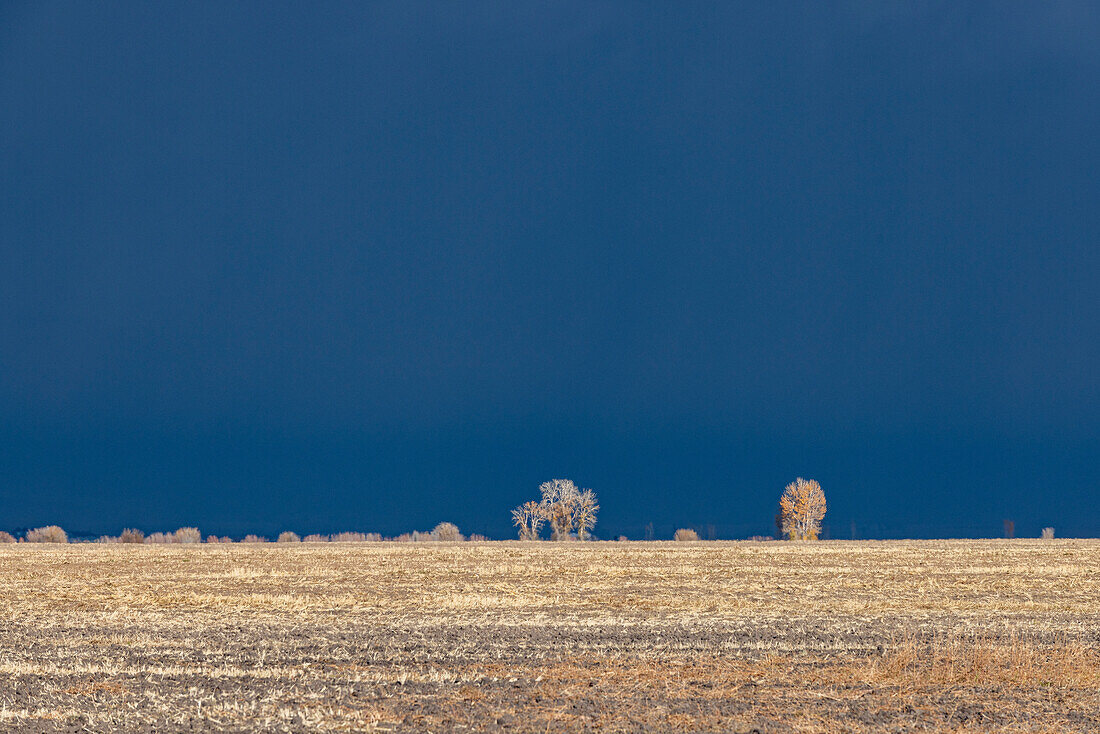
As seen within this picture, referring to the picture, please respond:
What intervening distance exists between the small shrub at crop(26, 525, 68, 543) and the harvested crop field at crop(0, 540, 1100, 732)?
62.1 meters

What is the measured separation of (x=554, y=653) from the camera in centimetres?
1733

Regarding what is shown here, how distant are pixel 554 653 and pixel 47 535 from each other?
9150cm

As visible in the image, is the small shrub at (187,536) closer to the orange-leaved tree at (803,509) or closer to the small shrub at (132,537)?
the small shrub at (132,537)

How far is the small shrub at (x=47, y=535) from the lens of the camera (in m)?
92.2

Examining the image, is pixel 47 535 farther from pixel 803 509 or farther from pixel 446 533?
pixel 803 509

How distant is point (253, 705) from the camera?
12.7 metres

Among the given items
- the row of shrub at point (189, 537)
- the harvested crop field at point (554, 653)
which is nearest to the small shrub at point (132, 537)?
the row of shrub at point (189, 537)

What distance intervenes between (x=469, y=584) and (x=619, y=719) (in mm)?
22532

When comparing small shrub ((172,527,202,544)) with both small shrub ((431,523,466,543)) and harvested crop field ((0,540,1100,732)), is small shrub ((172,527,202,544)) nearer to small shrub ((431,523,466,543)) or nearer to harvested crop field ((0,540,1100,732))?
small shrub ((431,523,466,543))

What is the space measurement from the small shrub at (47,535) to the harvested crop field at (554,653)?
62.1 meters

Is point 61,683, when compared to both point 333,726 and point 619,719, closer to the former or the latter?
point 333,726

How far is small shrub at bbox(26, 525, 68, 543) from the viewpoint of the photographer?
92250 millimetres

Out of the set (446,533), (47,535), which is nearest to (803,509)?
(446,533)

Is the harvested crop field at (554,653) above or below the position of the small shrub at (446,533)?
below
